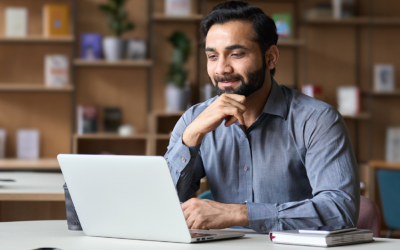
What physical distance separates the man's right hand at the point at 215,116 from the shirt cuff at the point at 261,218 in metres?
0.28

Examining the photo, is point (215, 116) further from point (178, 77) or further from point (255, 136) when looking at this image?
point (178, 77)

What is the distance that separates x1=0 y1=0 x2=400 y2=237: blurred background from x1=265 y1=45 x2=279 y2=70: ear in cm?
263

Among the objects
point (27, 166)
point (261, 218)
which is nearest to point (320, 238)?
point (261, 218)

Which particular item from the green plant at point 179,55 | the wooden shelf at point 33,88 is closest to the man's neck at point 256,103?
the green plant at point 179,55

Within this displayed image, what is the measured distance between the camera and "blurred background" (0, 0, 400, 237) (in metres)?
4.59

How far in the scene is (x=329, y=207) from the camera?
4.33ft

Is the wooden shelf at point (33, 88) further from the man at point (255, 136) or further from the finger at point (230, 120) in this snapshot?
the finger at point (230, 120)

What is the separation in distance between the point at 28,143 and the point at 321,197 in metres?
3.81

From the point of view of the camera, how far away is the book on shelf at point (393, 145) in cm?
479

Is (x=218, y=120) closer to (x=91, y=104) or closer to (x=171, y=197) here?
(x=171, y=197)

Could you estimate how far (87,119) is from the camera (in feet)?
15.1

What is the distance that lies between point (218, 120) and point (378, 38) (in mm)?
3992

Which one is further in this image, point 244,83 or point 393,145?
point 393,145

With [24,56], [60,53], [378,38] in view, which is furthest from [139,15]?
[378,38]
